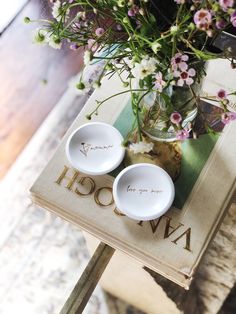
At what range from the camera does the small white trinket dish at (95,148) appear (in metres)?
0.79

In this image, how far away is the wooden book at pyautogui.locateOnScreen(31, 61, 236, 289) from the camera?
74cm

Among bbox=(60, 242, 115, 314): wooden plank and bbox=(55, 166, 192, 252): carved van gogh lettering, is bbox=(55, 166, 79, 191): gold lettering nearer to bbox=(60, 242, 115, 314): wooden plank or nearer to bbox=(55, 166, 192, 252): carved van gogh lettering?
bbox=(55, 166, 192, 252): carved van gogh lettering

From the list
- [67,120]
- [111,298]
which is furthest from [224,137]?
[67,120]

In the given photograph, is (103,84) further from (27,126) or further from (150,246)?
(27,126)

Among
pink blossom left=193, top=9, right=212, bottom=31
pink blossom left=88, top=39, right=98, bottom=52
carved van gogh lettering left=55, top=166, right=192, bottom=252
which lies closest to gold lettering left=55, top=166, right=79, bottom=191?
carved van gogh lettering left=55, top=166, right=192, bottom=252

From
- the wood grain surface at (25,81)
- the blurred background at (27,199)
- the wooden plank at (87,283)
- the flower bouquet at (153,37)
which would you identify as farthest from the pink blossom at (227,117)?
the wood grain surface at (25,81)

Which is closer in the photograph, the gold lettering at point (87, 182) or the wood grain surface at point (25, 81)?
the gold lettering at point (87, 182)

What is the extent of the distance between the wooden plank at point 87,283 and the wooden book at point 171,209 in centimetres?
12

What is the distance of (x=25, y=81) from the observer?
1.63 metres

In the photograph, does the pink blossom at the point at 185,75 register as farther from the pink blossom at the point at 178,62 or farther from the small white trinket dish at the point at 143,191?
the small white trinket dish at the point at 143,191

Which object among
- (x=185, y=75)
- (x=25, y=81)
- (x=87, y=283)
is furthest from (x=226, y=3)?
(x=25, y=81)

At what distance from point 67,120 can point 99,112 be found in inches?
27.0

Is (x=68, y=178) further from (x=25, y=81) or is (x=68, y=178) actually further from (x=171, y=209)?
(x=25, y=81)

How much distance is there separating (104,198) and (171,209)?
0.11 m
